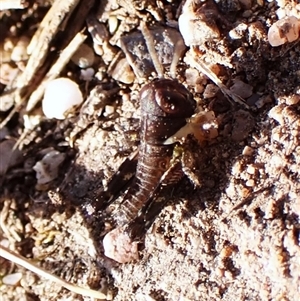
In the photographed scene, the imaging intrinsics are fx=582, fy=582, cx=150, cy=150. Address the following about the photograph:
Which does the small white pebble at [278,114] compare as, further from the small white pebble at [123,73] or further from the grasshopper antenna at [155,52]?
the small white pebble at [123,73]

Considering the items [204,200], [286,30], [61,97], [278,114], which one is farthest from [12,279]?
[286,30]

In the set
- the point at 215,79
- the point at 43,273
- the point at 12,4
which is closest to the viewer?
the point at 215,79

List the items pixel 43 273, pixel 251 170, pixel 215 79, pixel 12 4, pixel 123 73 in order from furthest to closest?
pixel 12 4 → pixel 123 73 → pixel 43 273 → pixel 215 79 → pixel 251 170

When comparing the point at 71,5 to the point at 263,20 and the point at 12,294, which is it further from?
the point at 12,294

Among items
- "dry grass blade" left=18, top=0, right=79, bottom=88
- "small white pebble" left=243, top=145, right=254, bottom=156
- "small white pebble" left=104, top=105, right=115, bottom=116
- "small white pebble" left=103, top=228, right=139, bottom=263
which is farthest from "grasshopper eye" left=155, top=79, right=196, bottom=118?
"dry grass blade" left=18, top=0, right=79, bottom=88

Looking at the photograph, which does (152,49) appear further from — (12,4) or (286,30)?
(12,4)

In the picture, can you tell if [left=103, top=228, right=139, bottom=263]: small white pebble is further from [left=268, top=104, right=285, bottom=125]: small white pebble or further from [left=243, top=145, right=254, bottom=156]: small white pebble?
[left=268, top=104, right=285, bottom=125]: small white pebble

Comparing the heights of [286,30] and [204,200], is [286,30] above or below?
above
